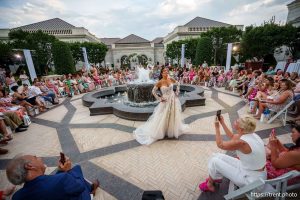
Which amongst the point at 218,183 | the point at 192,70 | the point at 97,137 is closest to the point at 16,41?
the point at 192,70

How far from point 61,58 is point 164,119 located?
21.2m

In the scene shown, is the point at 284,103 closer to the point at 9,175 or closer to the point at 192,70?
the point at 9,175

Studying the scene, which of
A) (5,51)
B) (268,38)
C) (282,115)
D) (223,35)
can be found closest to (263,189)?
(282,115)

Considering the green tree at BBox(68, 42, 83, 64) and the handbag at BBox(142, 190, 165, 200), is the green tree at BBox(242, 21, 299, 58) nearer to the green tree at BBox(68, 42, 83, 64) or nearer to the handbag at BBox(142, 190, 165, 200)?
the handbag at BBox(142, 190, 165, 200)

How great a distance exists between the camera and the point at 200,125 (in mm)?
6004

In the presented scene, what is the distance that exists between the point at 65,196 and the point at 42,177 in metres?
0.33

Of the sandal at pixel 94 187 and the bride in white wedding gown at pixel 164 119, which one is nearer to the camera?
the sandal at pixel 94 187

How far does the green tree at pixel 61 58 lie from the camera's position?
67.8ft

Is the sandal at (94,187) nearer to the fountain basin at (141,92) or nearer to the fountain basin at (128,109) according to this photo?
the fountain basin at (128,109)

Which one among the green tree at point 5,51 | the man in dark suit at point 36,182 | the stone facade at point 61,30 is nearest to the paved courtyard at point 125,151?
the man in dark suit at point 36,182

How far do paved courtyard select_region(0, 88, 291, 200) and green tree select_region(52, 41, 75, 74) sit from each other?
52.9 feet

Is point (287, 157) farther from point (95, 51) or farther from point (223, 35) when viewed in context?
point (95, 51)

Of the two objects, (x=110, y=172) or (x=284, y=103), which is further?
(x=284, y=103)

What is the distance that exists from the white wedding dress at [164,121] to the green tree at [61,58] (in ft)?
67.1
